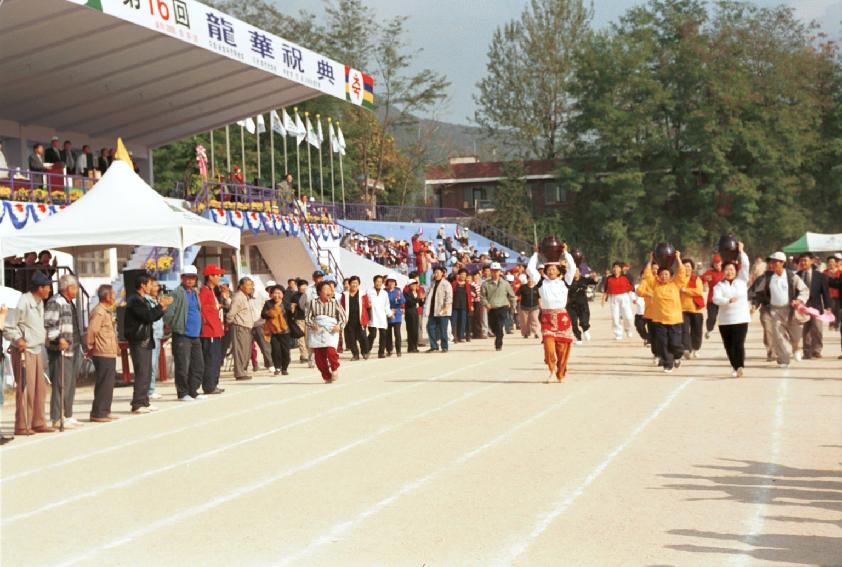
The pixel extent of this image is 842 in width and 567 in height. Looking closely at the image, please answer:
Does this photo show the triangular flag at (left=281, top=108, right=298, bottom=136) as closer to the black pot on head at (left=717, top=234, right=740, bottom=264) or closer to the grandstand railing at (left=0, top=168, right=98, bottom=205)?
the grandstand railing at (left=0, top=168, right=98, bottom=205)

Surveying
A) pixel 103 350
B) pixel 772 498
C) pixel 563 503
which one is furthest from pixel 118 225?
pixel 772 498

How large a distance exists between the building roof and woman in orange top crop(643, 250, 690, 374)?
5340 cm

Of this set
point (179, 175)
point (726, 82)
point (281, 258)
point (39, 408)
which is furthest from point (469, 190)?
point (39, 408)

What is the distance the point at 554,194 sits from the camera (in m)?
72.6

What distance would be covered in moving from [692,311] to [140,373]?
9.37m

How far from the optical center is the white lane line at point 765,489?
695 cm

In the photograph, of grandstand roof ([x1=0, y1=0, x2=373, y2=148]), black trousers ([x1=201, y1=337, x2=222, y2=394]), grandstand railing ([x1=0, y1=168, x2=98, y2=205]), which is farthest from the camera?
grandstand roof ([x1=0, y1=0, x2=373, y2=148])

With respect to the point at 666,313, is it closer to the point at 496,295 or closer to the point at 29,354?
the point at 496,295

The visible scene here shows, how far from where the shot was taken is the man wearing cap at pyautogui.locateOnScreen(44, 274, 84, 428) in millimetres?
13891

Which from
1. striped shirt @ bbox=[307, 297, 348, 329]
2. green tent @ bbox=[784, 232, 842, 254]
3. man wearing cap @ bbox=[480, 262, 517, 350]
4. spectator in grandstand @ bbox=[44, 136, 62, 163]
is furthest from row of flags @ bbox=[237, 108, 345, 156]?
striped shirt @ bbox=[307, 297, 348, 329]

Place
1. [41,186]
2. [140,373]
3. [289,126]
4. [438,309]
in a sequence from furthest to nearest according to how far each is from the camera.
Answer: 1. [289,126]
2. [41,186]
3. [438,309]
4. [140,373]

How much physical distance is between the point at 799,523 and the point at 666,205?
62.9 m

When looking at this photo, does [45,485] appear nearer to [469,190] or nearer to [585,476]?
[585,476]

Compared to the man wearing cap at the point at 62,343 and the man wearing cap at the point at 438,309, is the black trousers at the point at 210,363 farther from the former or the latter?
the man wearing cap at the point at 438,309
